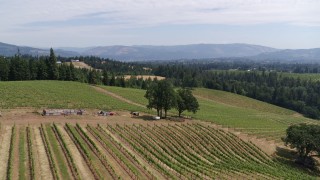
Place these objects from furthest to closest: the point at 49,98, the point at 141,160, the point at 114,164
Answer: the point at 49,98
the point at 141,160
the point at 114,164

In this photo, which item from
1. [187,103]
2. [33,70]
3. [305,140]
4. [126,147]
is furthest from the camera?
[33,70]

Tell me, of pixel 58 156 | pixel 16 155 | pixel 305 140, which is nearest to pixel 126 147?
pixel 58 156

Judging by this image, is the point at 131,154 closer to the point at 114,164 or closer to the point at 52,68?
the point at 114,164

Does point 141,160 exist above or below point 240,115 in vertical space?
above

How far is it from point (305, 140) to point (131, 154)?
1596 inches

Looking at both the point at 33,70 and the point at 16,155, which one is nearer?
the point at 16,155

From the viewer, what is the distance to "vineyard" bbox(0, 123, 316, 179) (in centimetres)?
4544

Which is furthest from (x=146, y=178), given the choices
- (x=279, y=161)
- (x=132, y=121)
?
(x=279, y=161)

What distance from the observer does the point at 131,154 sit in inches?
2159

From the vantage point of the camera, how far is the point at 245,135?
279ft

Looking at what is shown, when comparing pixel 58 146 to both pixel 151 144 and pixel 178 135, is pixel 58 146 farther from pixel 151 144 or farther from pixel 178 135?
pixel 178 135

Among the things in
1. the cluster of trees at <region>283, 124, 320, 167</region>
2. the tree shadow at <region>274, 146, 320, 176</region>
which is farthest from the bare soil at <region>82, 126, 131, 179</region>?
the cluster of trees at <region>283, 124, 320, 167</region>

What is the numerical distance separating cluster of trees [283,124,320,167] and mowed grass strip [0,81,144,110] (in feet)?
150

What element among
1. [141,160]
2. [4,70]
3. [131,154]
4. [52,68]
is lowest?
[141,160]
